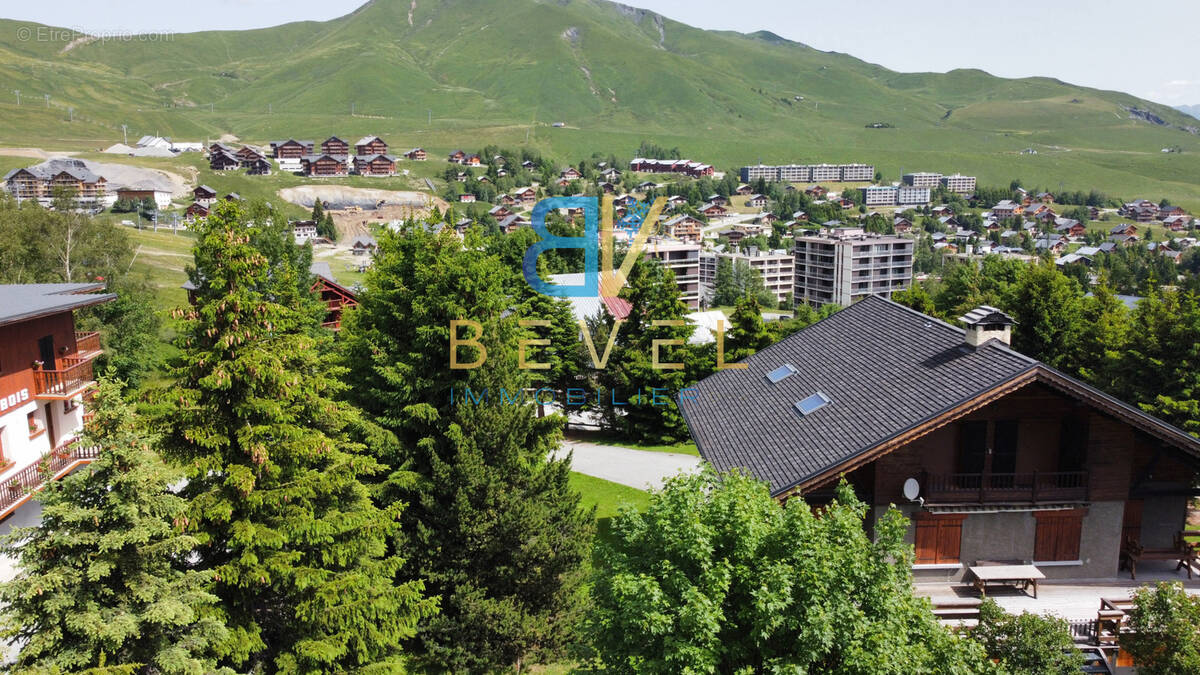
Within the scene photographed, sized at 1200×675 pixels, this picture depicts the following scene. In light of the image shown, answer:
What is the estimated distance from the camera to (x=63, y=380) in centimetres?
3048

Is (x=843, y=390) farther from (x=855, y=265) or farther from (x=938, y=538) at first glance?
(x=855, y=265)

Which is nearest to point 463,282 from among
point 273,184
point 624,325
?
point 624,325

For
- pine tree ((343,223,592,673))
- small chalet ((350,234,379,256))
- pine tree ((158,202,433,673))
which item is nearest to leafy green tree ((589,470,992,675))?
pine tree ((158,202,433,673))

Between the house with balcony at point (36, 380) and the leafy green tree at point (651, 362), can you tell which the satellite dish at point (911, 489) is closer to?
the leafy green tree at point (651, 362)

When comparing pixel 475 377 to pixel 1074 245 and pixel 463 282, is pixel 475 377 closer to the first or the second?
pixel 463 282

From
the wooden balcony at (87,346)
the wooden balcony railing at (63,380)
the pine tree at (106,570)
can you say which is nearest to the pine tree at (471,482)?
the pine tree at (106,570)

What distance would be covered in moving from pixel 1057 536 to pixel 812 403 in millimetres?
6542

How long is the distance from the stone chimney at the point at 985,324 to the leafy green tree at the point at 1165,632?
274 inches

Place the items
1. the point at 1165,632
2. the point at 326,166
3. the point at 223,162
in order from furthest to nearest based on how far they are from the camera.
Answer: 1. the point at 326,166
2. the point at 223,162
3. the point at 1165,632

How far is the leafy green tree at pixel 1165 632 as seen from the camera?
1279cm

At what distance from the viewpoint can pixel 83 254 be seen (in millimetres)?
51406

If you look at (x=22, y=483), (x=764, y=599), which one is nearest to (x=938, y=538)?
(x=764, y=599)

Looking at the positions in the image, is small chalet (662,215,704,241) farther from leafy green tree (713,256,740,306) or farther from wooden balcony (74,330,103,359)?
wooden balcony (74,330,103,359)

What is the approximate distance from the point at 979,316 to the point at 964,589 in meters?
6.60
